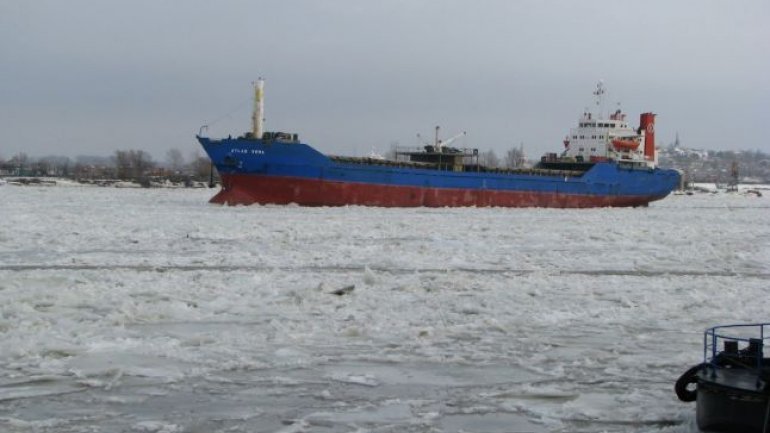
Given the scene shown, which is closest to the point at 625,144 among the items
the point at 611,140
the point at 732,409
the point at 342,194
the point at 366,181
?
the point at 611,140

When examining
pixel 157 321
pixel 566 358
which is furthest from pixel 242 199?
pixel 566 358

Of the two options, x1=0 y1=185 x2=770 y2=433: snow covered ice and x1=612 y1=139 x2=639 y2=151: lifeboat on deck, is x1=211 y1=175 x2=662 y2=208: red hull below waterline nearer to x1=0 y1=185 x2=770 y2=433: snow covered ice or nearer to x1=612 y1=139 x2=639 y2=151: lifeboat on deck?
x1=612 y1=139 x2=639 y2=151: lifeboat on deck

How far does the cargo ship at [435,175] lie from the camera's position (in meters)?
29.8

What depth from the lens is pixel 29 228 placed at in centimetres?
1717

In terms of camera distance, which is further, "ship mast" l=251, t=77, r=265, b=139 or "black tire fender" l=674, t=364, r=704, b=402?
"ship mast" l=251, t=77, r=265, b=139

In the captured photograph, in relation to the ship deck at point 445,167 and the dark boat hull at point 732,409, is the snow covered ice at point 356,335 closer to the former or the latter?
the dark boat hull at point 732,409

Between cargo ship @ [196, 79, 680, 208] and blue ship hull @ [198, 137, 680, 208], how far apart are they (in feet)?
0.13

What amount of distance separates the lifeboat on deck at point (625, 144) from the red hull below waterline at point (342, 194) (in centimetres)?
1091

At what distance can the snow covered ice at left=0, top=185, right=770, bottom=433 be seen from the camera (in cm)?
460

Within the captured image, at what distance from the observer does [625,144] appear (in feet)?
144

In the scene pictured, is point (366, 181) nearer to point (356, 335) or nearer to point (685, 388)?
point (356, 335)

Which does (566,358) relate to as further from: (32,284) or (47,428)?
(32,284)

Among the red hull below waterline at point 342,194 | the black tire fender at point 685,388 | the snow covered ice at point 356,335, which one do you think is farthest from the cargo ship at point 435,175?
the black tire fender at point 685,388

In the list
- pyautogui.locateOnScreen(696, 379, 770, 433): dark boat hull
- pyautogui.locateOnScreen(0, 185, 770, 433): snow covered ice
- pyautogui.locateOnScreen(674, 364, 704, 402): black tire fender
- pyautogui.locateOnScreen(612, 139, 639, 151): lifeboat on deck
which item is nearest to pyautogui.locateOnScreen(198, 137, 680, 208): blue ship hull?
pyautogui.locateOnScreen(612, 139, 639, 151): lifeboat on deck
